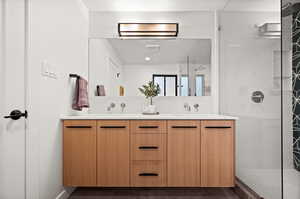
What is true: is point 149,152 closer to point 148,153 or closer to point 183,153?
point 148,153

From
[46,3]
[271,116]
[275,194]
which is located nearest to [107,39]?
[46,3]

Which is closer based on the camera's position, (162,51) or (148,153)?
(148,153)

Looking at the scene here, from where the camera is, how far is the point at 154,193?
2.66 metres

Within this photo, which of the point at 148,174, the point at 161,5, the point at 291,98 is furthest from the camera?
the point at 161,5

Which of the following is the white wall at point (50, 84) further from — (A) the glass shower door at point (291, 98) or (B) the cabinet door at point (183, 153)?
(A) the glass shower door at point (291, 98)

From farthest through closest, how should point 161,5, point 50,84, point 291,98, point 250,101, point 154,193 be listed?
point 161,5 < point 154,193 < point 250,101 < point 50,84 < point 291,98

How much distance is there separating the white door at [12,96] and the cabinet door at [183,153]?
1.35 m

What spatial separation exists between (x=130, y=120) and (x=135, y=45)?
1.27 m

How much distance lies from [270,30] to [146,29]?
5.58 feet

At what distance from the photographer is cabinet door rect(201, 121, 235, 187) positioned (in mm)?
2479

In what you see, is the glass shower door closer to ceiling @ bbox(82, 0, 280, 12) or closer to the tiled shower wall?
the tiled shower wall

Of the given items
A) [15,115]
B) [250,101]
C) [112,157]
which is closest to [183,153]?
[112,157]

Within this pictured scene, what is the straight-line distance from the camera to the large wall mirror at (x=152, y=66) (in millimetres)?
3311

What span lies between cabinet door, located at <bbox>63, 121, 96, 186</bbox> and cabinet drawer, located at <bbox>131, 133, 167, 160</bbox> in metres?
0.43
